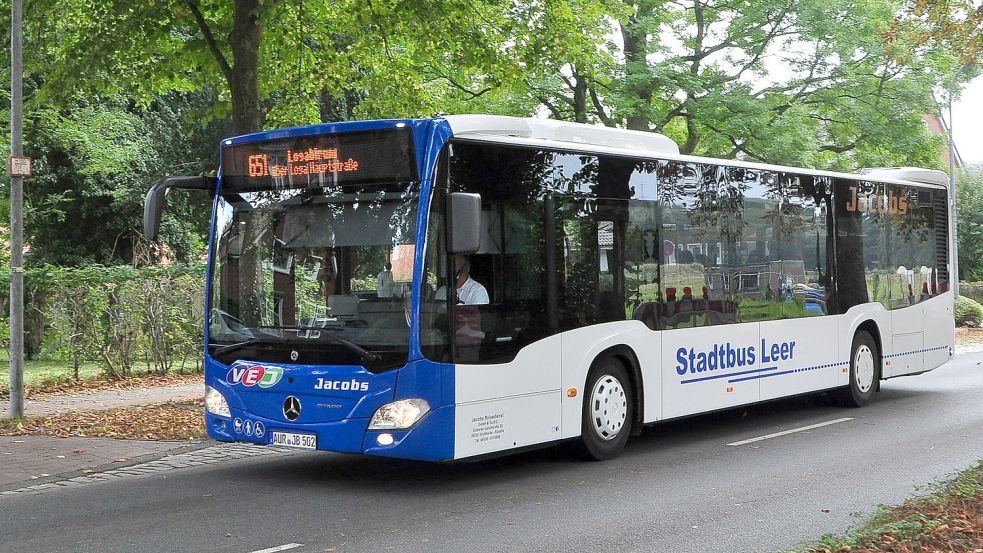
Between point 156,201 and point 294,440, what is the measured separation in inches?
90.1

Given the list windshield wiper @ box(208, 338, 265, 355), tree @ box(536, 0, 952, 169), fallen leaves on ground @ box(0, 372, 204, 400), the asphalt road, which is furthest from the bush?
windshield wiper @ box(208, 338, 265, 355)

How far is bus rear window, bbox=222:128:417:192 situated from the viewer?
9.12m

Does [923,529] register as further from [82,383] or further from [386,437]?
[82,383]

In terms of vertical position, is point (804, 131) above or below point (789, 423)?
above

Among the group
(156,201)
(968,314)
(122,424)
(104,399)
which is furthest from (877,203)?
(968,314)

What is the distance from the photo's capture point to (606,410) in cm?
1069

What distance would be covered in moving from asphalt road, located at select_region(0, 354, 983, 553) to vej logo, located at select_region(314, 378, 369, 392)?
88 centimetres

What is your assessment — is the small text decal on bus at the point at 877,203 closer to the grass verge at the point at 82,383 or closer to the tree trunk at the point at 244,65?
the tree trunk at the point at 244,65

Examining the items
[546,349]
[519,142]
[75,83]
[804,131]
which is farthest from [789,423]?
[804,131]

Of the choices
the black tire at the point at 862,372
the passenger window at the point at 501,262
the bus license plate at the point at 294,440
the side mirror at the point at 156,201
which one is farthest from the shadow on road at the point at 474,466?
the side mirror at the point at 156,201

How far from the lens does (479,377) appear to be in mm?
9227

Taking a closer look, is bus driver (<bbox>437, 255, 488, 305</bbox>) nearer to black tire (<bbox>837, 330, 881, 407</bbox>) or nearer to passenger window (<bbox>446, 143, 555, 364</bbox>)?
passenger window (<bbox>446, 143, 555, 364</bbox>)

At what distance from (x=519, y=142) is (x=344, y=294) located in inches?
79.9

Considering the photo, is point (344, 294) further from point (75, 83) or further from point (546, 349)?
point (75, 83)
